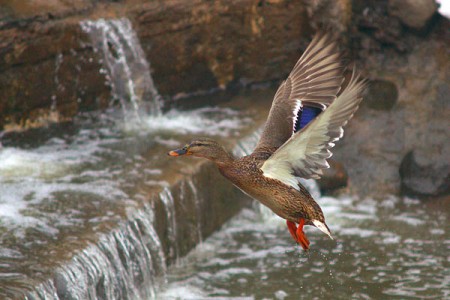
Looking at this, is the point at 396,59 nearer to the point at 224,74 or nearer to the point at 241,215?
the point at 224,74

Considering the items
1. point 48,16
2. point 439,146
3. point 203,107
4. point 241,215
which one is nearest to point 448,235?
point 439,146

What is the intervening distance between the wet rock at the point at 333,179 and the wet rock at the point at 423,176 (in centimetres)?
54

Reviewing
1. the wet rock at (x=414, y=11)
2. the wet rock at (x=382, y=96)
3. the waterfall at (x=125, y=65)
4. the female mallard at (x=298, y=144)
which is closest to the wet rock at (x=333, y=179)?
the wet rock at (x=382, y=96)

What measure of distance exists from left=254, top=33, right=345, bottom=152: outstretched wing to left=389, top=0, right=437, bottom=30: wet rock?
347 cm

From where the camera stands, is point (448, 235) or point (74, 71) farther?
point (74, 71)

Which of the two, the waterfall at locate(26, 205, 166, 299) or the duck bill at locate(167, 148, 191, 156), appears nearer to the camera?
the duck bill at locate(167, 148, 191, 156)

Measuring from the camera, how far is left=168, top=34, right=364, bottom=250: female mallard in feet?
14.9

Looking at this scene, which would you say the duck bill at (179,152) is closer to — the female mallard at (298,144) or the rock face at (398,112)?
the female mallard at (298,144)

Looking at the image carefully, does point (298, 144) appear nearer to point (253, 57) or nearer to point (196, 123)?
point (196, 123)

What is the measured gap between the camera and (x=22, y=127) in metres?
7.97

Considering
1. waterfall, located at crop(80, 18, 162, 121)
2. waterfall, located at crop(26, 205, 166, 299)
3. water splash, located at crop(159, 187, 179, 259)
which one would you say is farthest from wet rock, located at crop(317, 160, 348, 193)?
waterfall, located at crop(26, 205, 166, 299)

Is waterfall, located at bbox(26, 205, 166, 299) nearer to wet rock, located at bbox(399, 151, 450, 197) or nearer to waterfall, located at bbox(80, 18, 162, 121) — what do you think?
waterfall, located at bbox(80, 18, 162, 121)

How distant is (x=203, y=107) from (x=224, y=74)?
20.5 inches

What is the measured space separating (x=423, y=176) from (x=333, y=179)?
83 cm
